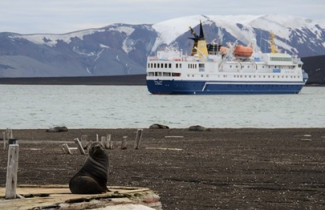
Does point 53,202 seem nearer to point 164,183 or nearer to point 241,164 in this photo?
point 164,183

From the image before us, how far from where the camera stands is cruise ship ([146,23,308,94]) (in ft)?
431

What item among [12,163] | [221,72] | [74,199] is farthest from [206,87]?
[12,163]

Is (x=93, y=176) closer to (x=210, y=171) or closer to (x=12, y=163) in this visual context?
(x=12, y=163)

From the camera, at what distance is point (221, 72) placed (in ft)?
446

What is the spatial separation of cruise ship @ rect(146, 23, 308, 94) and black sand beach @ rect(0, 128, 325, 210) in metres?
97.2

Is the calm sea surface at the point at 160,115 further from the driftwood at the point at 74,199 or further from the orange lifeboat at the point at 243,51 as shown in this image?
the driftwood at the point at 74,199

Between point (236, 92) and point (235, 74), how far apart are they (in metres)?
2.72

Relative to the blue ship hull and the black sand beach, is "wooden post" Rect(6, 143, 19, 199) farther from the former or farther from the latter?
the blue ship hull

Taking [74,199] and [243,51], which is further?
[243,51]

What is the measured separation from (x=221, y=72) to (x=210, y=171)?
114666mm

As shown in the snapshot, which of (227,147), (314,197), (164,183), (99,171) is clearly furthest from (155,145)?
(99,171)

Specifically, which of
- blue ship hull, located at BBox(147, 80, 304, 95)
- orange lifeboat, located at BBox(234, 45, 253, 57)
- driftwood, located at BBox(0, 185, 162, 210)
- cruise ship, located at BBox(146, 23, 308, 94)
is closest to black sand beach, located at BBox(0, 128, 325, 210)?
driftwood, located at BBox(0, 185, 162, 210)

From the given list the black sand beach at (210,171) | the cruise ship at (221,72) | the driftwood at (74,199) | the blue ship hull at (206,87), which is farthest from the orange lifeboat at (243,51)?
the driftwood at (74,199)

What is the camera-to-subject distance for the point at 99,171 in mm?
11797
